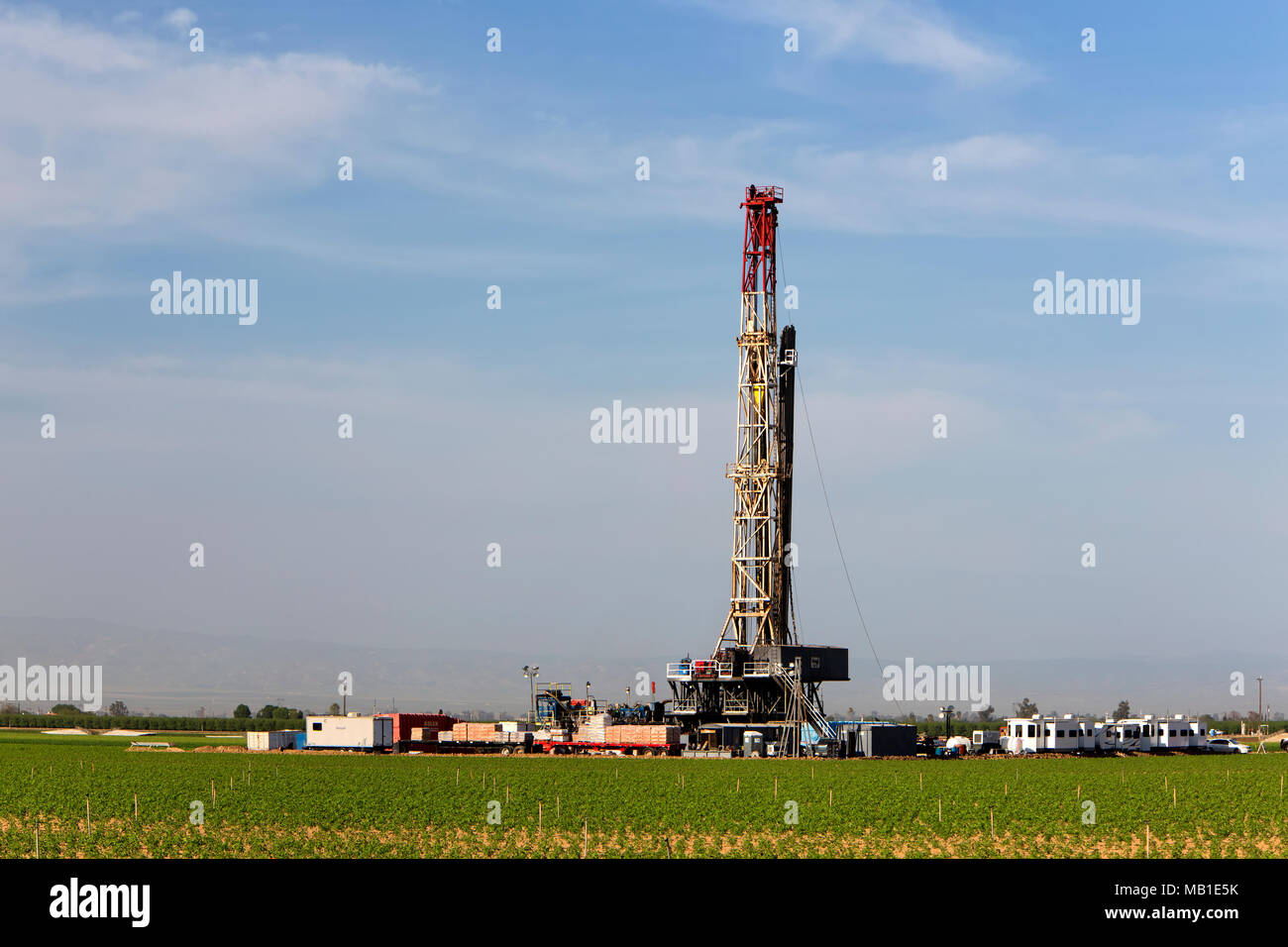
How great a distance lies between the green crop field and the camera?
141 ft

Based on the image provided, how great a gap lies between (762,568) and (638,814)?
69657 millimetres

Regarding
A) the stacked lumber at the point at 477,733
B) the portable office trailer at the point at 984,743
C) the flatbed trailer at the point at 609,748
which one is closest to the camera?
the flatbed trailer at the point at 609,748

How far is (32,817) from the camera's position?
51.9 meters

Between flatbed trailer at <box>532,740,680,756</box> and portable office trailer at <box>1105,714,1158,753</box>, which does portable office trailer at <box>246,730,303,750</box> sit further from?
portable office trailer at <box>1105,714,1158,753</box>

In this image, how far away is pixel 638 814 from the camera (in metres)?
50.0

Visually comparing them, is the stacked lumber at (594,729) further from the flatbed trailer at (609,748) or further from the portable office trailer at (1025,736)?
the portable office trailer at (1025,736)

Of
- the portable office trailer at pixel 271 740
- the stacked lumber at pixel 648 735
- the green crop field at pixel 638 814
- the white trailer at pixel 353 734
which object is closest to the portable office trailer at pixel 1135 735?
the stacked lumber at pixel 648 735

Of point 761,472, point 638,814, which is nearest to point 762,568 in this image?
point 761,472

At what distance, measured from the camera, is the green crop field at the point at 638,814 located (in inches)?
1690

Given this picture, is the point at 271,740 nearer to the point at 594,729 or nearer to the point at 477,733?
the point at 477,733

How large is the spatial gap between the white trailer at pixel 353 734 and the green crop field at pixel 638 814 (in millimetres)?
43303
